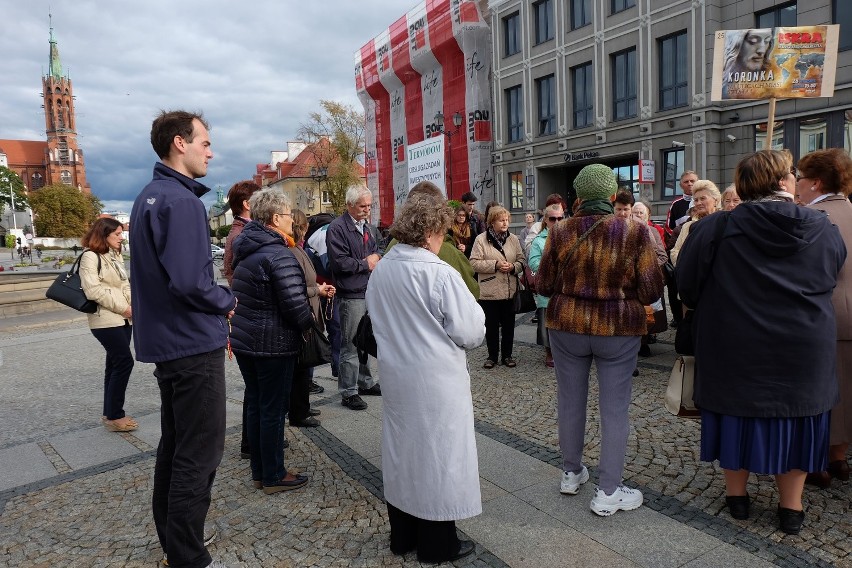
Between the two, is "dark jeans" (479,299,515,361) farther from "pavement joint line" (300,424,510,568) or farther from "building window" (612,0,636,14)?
"building window" (612,0,636,14)

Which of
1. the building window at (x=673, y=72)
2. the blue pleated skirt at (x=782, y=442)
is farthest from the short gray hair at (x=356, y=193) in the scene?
the building window at (x=673, y=72)

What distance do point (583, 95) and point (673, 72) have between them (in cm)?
429

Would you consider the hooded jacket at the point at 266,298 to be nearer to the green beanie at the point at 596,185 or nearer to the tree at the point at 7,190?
the green beanie at the point at 596,185

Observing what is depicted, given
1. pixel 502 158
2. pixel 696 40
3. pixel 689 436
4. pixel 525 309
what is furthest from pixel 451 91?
pixel 689 436

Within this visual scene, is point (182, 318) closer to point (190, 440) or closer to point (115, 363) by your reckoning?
point (190, 440)

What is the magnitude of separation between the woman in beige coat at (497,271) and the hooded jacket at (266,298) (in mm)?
3159

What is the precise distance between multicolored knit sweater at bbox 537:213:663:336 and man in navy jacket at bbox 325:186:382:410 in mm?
2408

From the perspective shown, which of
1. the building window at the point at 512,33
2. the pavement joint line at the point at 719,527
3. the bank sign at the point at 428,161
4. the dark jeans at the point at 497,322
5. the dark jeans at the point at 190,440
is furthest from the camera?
the building window at the point at 512,33

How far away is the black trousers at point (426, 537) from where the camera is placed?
9.08 ft

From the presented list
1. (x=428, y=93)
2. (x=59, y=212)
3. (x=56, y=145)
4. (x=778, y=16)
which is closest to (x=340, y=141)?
(x=428, y=93)

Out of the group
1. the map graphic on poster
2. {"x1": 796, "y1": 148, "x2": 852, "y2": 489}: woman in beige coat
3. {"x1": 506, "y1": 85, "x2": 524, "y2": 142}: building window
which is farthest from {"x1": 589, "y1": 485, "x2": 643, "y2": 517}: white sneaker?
{"x1": 506, "y1": 85, "x2": 524, "y2": 142}: building window

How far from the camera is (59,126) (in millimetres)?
114188

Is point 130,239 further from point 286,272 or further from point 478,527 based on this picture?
point 478,527

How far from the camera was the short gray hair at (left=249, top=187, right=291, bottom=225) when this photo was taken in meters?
3.65
